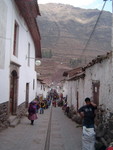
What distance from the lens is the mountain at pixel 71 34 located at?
7794cm

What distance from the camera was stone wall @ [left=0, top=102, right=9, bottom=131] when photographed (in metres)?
8.10

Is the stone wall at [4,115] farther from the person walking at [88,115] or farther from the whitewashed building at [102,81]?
the whitewashed building at [102,81]

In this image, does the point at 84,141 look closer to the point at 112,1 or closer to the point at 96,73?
the point at 96,73

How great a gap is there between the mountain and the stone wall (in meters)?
34.8

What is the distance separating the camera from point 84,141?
Answer: 224 inches

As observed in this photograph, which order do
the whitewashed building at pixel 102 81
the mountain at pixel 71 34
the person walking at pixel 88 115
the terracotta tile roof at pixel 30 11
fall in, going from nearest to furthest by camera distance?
1. the person walking at pixel 88 115
2. the whitewashed building at pixel 102 81
3. the terracotta tile roof at pixel 30 11
4. the mountain at pixel 71 34

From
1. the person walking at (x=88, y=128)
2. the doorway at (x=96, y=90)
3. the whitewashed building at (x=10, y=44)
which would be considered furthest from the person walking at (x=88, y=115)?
the whitewashed building at (x=10, y=44)

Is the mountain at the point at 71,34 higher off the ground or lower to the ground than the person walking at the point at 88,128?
higher

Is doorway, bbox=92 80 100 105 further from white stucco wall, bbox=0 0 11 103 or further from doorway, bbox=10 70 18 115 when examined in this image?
doorway, bbox=10 70 18 115

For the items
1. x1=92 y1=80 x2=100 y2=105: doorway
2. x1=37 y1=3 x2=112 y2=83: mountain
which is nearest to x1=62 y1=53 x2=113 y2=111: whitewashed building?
x1=92 y1=80 x2=100 y2=105: doorway

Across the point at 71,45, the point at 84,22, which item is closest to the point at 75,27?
the point at 84,22

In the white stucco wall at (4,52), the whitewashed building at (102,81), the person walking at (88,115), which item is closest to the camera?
the person walking at (88,115)

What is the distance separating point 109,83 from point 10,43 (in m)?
4.49

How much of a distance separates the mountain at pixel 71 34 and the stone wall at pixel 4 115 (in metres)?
34.8
